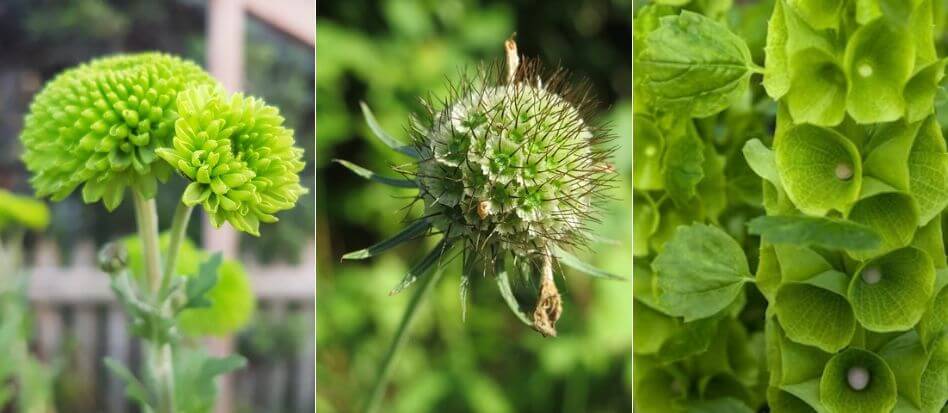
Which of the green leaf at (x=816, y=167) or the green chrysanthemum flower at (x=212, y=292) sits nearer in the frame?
the green leaf at (x=816, y=167)

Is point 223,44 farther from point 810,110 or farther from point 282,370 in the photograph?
point 810,110

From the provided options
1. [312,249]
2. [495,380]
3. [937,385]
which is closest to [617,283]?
[495,380]

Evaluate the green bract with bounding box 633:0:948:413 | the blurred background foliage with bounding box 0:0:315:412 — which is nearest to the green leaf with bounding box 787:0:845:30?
the green bract with bounding box 633:0:948:413

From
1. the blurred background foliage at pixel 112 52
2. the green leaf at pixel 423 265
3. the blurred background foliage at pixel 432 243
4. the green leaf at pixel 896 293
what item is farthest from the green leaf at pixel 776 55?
the blurred background foliage at pixel 112 52

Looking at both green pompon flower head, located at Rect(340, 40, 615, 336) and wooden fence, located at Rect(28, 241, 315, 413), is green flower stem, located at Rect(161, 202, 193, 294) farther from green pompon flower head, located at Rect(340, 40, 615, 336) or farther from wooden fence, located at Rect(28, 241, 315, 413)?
wooden fence, located at Rect(28, 241, 315, 413)

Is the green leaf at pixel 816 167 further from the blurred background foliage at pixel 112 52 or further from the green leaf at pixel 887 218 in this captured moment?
the blurred background foliage at pixel 112 52

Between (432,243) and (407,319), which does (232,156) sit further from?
(432,243)

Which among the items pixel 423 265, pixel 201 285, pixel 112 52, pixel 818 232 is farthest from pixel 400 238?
pixel 112 52
